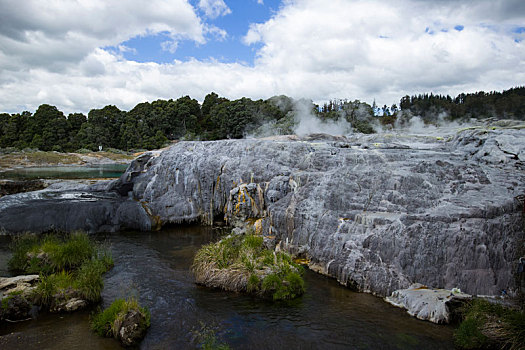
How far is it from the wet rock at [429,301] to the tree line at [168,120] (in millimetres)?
35907

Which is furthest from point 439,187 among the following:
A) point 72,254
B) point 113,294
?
point 72,254

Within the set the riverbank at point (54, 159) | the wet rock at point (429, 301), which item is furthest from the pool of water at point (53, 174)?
the wet rock at point (429, 301)

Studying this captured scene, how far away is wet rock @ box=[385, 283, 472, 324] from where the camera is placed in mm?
8094

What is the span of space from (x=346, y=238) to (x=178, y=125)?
204 feet

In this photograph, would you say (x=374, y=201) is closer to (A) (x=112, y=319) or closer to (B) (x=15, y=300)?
(A) (x=112, y=319)

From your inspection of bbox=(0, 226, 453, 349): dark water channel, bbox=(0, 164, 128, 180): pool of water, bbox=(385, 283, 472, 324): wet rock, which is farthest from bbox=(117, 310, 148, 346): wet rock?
bbox=(0, 164, 128, 180): pool of water

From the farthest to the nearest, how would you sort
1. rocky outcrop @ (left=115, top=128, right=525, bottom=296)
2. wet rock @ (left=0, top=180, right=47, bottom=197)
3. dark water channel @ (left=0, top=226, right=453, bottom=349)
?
wet rock @ (left=0, top=180, right=47, bottom=197) → rocky outcrop @ (left=115, top=128, right=525, bottom=296) → dark water channel @ (left=0, top=226, right=453, bottom=349)

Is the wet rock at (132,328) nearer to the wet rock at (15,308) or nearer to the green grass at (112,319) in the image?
the green grass at (112,319)

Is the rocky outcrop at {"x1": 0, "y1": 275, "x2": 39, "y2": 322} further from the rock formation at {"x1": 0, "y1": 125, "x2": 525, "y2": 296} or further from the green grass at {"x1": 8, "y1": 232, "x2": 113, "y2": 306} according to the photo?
the rock formation at {"x1": 0, "y1": 125, "x2": 525, "y2": 296}

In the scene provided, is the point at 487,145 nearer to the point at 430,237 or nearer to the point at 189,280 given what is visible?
the point at 430,237

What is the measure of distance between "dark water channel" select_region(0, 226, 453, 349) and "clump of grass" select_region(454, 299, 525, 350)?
1.46ft

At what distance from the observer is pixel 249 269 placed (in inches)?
400

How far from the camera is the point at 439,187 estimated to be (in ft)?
37.6

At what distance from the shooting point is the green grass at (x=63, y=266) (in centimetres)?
884
